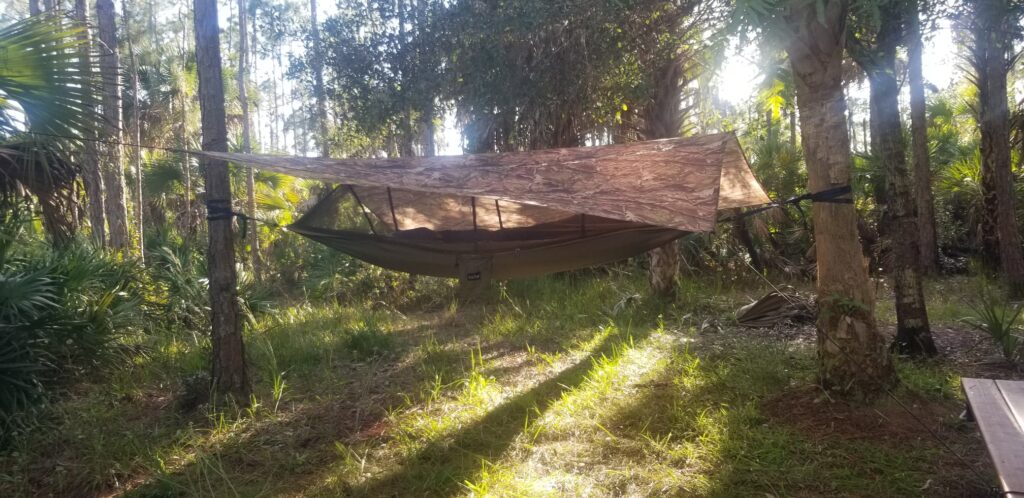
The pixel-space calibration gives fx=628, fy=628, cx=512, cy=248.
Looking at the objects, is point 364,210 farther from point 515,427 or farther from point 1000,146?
point 1000,146

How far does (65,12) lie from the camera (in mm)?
2607

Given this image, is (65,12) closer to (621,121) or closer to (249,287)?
(249,287)

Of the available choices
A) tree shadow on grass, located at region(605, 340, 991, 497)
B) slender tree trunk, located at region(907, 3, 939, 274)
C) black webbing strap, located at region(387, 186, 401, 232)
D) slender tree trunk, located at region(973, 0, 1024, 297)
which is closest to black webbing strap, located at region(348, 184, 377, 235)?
black webbing strap, located at region(387, 186, 401, 232)

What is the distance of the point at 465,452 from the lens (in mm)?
2639

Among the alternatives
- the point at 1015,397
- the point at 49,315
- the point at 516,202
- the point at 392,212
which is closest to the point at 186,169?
the point at 49,315

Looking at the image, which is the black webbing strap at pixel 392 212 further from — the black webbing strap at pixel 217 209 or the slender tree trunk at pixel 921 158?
the slender tree trunk at pixel 921 158

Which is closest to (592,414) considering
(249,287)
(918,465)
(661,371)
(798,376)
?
(661,371)

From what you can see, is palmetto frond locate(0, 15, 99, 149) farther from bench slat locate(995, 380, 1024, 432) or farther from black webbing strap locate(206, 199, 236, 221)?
bench slat locate(995, 380, 1024, 432)

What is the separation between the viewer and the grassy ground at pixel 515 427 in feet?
7.59

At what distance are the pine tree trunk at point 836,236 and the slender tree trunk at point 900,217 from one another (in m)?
0.91

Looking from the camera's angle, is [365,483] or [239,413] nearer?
[365,483]

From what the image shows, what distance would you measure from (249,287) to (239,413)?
2789 millimetres

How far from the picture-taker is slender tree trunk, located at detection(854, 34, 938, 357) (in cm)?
335

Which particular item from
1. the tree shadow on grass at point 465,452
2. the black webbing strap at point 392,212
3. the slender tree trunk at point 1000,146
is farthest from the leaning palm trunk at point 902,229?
the black webbing strap at point 392,212
